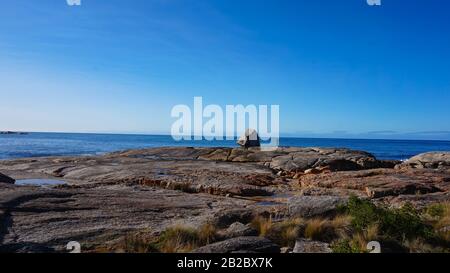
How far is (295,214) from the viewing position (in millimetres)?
12508

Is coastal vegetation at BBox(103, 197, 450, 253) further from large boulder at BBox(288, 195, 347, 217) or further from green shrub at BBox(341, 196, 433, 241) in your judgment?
large boulder at BBox(288, 195, 347, 217)

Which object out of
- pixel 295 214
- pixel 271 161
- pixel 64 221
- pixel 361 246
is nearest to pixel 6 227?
pixel 64 221

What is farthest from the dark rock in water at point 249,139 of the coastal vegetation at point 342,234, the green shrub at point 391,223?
the green shrub at point 391,223

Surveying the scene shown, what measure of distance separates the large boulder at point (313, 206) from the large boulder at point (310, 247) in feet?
8.85

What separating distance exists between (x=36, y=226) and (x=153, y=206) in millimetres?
4014

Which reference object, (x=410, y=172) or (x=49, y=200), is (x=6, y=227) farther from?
(x=410, y=172)

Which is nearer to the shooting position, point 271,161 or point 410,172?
point 410,172

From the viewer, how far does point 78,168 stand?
91.7 ft

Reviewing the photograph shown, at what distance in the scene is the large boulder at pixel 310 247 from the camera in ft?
28.7

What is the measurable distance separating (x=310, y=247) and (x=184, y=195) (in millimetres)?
8832

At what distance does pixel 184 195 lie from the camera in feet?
55.8

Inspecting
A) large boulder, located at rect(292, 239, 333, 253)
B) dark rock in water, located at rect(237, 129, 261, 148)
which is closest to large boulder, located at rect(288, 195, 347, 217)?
large boulder, located at rect(292, 239, 333, 253)
